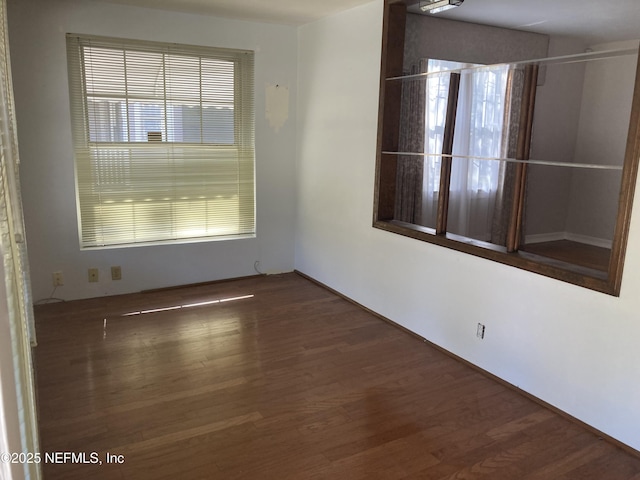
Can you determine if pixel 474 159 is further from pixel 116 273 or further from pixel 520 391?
pixel 116 273

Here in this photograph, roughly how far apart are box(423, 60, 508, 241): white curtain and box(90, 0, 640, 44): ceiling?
1.63 feet

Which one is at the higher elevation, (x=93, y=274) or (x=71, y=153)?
(x=71, y=153)

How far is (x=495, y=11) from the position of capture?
4.26m

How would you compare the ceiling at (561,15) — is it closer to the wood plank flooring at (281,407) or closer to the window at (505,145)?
the window at (505,145)

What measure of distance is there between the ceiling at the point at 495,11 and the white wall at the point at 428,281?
32cm

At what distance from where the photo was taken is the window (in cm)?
285

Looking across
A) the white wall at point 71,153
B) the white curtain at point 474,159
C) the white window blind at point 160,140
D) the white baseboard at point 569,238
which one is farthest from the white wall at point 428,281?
the white baseboard at point 569,238

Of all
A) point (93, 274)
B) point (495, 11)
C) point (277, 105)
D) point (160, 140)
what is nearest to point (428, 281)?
point (277, 105)

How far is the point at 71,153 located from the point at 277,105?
187 centimetres

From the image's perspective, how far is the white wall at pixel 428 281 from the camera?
241 cm

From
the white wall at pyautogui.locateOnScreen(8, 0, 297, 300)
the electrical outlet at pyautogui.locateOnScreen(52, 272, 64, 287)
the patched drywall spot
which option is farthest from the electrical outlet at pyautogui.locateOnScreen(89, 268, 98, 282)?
the patched drywall spot

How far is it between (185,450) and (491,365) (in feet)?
6.06

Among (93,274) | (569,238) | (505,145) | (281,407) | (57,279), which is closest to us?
(281,407)

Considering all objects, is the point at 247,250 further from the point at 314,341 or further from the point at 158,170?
the point at 314,341
